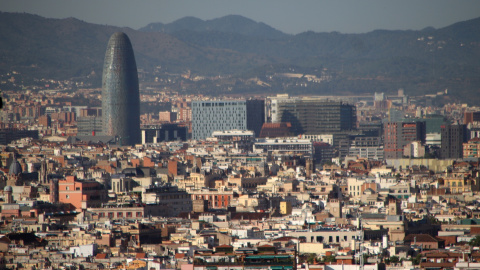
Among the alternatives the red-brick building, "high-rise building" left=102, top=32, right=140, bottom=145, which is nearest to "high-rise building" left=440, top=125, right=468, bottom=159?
"high-rise building" left=102, top=32, right=140, bottom=145

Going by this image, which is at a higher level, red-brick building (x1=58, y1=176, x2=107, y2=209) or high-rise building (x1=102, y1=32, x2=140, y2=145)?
high-rise building (x1=102, y1=32, x2=140, y2=145)

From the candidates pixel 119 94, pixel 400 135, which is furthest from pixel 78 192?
pixel 119 94

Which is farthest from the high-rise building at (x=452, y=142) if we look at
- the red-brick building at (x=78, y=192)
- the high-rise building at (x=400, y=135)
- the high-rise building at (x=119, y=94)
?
the red-brick building at (x=78, y=192)

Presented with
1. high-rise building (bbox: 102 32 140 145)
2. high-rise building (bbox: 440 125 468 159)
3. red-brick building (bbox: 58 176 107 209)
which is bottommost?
red-brick building (bbox: 58 176 107 209)

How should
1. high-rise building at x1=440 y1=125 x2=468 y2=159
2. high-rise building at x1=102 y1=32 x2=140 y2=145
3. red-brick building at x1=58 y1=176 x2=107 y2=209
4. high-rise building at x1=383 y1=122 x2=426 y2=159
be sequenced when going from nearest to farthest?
red-brick building at x1=58 y1=176 x2=107 y2=209 → high-rise building at x1=440 y1=125 x2=468 y2=159 → high-rise building at x1=383 y1=122 x2=426 y2=159 → high-rise building at x1=102 y1=32 x2=140 y2=145

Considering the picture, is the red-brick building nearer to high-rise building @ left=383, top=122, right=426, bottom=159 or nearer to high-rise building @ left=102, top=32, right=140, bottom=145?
high-rise building @ left=383, top=122, right=426, bottom=159

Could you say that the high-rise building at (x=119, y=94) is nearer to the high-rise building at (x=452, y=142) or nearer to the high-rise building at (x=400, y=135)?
the high-rise building at (x=400, y=135)

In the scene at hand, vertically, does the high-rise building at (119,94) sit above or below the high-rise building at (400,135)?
above
